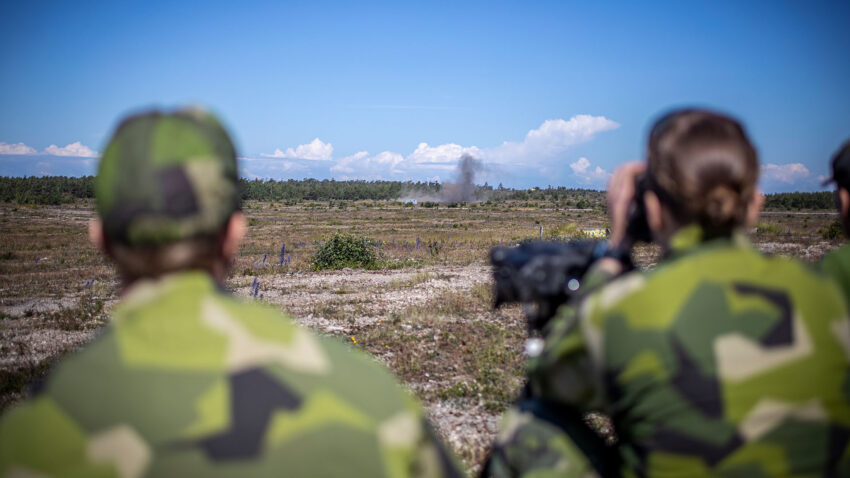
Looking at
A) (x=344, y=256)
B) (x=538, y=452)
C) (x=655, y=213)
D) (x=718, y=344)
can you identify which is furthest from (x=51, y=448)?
(x=344, y=256)

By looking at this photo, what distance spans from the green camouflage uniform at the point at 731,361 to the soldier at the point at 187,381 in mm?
606

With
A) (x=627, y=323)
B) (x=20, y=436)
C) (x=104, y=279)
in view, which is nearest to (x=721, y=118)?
(x=627, y=323)

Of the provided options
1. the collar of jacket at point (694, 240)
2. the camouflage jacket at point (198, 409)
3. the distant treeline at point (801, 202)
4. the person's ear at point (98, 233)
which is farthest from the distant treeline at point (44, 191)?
the distant treeline at point (801, 202)

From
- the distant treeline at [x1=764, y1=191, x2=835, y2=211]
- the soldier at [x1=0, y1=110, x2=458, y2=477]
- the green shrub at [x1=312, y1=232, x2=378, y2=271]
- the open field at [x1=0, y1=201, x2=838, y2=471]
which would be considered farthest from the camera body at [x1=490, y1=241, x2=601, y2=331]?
the distant treeline at [x1=764, y1=191, x2=835, y2=211]

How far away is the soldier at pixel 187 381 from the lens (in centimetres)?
93

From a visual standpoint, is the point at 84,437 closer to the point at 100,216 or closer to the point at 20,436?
the point at 20,436

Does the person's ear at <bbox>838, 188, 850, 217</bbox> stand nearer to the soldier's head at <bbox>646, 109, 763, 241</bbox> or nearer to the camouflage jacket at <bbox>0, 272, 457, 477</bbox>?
the soldier's head at <bbox>646, 109, 763, 241</bbox>

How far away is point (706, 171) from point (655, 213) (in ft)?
0.66

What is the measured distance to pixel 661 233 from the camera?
1.56m

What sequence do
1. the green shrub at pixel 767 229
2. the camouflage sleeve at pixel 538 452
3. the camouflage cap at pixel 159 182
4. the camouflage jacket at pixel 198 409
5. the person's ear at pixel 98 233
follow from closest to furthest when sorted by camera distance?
the camouflage jacket at pixel 198 409 < the camouflage cap at pixel 159 182 < the person's ear at pixel 98 233 < the camouflage sleeve at pixel 538 452 < the green shrub at pixel 767 229

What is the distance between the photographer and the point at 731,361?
129 centimetres

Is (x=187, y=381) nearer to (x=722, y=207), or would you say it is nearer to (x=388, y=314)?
→ (x=722, y=207)

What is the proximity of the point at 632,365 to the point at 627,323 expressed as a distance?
4.5 inches

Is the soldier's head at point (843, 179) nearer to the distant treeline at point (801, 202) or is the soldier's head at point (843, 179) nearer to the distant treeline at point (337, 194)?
the distant treeline at point (337, 194)
